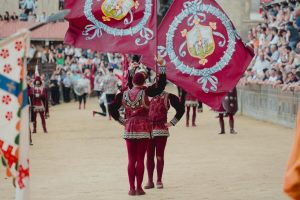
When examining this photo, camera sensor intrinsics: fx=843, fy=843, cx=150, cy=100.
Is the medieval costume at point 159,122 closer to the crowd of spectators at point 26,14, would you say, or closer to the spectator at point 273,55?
the spectator at point 273,55

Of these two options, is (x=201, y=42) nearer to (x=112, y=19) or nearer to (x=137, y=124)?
(x=112, y=19)

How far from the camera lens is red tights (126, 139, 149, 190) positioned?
456 inches

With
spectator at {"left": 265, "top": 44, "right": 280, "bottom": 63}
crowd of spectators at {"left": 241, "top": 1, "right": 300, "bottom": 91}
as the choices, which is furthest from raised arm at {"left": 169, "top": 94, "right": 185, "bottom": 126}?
spectator at {"left": 265, "top": 44, "right": 280, "bottom": 63}

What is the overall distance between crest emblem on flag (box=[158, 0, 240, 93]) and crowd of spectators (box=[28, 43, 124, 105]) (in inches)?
952

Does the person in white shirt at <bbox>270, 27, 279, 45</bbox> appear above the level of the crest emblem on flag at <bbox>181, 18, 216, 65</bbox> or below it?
below

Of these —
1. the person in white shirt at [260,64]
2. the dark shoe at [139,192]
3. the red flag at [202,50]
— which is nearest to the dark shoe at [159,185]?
the dark shoe at [139,192]

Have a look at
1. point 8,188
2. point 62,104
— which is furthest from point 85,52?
point 8,188

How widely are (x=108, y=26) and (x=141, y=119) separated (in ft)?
4.45

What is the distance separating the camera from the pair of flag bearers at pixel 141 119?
37.8ft

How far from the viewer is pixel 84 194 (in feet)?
38.8

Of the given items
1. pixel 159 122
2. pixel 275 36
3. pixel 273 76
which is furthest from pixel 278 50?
pixel 159 122

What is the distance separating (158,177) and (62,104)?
26.2 metres

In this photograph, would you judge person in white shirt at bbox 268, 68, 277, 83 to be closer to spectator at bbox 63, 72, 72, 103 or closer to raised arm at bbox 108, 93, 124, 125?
raised arm at bbox 108, 93, 124, 125

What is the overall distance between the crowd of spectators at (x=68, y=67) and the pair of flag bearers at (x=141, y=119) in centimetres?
2292
